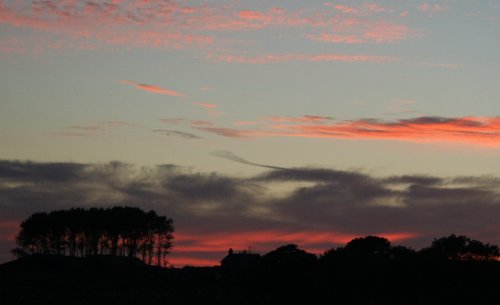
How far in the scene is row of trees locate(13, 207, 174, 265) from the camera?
183 meters

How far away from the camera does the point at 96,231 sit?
609 ft

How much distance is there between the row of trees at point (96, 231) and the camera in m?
183

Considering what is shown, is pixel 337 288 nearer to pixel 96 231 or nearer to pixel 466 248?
pixel 466 248

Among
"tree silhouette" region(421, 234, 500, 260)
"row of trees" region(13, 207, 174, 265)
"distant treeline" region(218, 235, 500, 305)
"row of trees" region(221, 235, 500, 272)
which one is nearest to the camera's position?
"distant treeline" region(218, 235, 500, 305)

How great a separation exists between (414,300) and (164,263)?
116 m

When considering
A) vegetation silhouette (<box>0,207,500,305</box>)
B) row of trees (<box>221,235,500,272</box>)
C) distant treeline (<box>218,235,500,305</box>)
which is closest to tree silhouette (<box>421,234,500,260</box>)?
vegetation silhouette (<box>0,207,500,305</box>)

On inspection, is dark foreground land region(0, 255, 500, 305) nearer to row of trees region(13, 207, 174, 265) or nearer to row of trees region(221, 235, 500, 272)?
row of trees region(221, 235, 500, 272)

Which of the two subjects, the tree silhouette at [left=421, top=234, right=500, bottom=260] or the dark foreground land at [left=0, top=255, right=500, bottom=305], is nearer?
the dark foreground land at [left=0, top=255, right=500, bottom=305]

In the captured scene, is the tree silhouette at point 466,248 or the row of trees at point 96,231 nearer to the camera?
the tree silhouette at point 466,248

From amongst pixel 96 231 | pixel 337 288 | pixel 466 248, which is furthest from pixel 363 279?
pixel 96 231

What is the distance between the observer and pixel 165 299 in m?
89.8

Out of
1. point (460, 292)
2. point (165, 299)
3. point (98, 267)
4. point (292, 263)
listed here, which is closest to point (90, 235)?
point (98, 267)

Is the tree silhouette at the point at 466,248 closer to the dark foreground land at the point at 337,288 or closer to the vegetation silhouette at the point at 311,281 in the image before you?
the vegetation silhouette at the point at 311,281

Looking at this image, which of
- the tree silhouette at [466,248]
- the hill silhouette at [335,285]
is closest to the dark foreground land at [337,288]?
the hill silhouette at [335,285]
